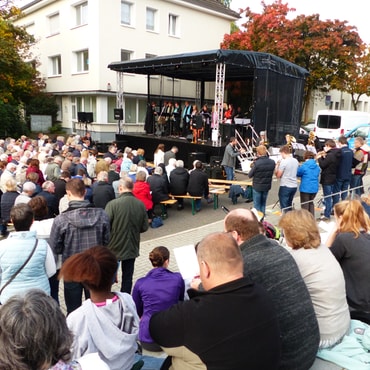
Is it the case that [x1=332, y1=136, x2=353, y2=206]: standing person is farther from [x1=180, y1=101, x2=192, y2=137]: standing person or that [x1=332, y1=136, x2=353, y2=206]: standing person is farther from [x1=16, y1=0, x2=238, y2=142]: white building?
[x1=16, y1=0, x2=238, y2=142]: white building

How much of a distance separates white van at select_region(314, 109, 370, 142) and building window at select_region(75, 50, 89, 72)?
48.4 feet

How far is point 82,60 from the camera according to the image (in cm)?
2361

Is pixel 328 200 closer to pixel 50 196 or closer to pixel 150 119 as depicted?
pixel 50 196

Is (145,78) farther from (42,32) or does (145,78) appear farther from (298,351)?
(298,351)

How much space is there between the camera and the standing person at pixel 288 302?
227cm

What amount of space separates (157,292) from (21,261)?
1200mm

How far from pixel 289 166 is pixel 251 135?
25.9 ft

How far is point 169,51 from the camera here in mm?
24812

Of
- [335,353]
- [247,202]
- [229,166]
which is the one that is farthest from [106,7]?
Result: [335,353]

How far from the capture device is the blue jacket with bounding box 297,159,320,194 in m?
8.05

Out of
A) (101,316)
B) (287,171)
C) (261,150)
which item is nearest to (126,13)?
(261,150)

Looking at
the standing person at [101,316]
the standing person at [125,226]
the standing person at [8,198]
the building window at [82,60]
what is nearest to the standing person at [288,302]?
the standing person at [101,316]

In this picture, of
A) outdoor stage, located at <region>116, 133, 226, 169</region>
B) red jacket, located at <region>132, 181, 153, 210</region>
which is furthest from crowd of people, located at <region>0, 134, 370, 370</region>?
outdoor stage, located at <region>116, 133, 226, 169</region>

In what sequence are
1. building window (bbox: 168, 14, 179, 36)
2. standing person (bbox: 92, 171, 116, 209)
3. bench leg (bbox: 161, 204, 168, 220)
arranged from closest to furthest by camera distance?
standing person (bbox: 92, 171, 116, 209)
bench leg (bbox: 161, 204, 168, 220)
building window (bbox: 168, 14, 179, 36)
